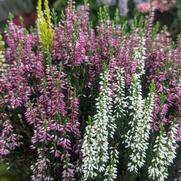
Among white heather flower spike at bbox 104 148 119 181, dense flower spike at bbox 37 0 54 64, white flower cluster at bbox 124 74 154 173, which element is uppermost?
dense flower spike at bbox 37 0 54 64

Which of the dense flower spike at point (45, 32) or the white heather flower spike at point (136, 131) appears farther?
the dense flower spike at point (45, 32)

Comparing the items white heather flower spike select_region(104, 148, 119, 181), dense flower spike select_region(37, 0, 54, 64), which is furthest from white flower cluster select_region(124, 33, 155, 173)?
dense flower spike select_region(37, 0, 54, 64)

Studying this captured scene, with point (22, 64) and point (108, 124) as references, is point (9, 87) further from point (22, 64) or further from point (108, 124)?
point (108, 124)

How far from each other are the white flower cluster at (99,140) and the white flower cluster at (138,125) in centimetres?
16

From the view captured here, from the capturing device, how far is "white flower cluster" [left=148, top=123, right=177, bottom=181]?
3148mm

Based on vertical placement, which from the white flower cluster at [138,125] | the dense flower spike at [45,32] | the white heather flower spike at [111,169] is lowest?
the white heather flower spike at [111,169]

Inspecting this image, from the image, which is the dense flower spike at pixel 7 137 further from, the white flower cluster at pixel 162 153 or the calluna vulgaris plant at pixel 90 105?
the white flower cluster at pixel 162 153

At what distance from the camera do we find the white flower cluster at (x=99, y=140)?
3.10m

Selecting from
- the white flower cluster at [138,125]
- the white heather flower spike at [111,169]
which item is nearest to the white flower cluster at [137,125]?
the white flower cluster at [138,125]

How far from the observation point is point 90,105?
3672mm

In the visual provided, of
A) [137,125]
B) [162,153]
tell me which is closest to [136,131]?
[137,125]

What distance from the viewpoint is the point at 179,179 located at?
3.52 meters

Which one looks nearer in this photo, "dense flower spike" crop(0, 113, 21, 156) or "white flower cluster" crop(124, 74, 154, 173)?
"white flower cluster" crop(124, 74, 154, 173)

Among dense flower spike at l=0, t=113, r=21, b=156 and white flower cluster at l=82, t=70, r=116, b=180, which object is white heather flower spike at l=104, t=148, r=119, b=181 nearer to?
white flower cluster at l=82, t=70, r=116, b=180
